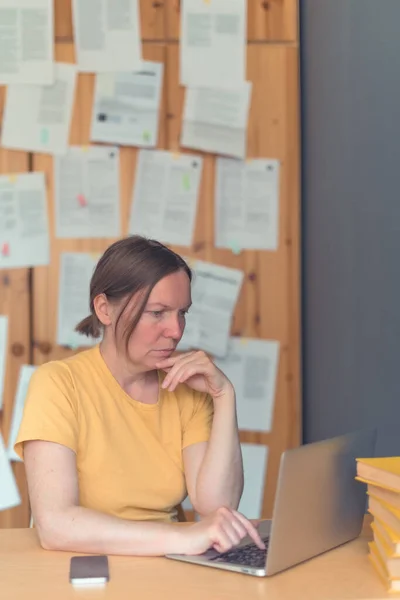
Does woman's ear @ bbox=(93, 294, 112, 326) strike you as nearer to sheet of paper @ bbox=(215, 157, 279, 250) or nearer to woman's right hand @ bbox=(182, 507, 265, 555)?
woman's right hand @ bbox=(182, 507, 265, 555)

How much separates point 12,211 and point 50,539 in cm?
168

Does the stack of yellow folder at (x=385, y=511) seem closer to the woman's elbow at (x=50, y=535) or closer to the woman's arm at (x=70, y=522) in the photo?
the woman's arm at (x=70, y=522)

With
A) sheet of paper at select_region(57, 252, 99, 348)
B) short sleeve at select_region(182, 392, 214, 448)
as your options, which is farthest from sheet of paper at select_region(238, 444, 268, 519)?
short sleeve at select_region(182, 392, 214, 448)

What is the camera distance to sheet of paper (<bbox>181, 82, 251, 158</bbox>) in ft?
9.89

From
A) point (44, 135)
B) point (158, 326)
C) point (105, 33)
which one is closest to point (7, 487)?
point (44, 135)

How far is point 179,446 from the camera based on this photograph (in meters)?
1.80

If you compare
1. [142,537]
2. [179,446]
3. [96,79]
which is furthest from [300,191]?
[142,537]

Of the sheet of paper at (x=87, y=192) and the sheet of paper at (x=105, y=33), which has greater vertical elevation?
the sheet of paper at (x=105, y=33)

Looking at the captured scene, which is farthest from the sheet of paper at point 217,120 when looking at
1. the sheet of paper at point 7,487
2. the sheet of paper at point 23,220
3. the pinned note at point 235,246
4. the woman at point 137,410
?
the woman at point 137,410

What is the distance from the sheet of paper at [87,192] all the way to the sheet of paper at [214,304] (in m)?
0.32

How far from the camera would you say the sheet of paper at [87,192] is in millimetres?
2975

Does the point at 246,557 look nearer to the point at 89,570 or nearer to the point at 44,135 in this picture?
the point at 89,570

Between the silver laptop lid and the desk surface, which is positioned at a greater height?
the silver laptop lid

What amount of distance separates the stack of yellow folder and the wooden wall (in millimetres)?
1607
